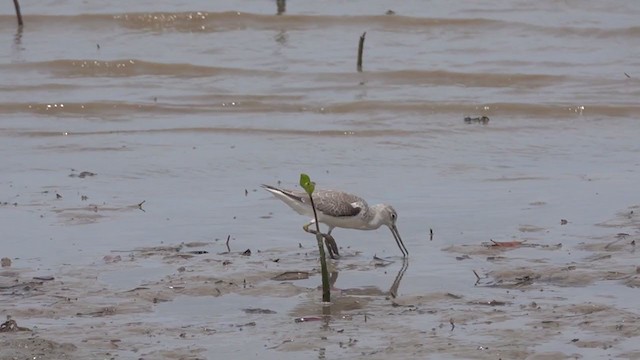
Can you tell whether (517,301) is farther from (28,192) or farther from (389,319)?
(28,192)

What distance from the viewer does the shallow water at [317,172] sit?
23.3 ft

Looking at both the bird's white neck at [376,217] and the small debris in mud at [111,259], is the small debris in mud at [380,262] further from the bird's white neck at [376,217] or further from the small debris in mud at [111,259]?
the small debris in mud at [111,259]

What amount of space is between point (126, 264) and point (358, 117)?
22.2 ft

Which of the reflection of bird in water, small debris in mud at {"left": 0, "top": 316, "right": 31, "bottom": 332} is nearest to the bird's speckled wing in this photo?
the reflection of bird in water

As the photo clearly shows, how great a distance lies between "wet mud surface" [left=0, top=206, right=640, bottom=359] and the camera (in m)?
6.58

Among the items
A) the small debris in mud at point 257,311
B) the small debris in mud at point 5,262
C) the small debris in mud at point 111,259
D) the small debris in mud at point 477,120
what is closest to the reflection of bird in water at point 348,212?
the small debris in mud at point 111,259

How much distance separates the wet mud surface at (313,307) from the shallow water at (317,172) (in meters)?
0.02

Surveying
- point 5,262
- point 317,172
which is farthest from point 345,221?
point 317,172

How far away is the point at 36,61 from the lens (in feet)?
62.3

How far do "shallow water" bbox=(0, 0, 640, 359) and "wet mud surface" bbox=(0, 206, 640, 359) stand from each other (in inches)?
0.8

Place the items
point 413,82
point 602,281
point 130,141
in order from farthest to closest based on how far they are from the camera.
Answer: point 413,82
point 130,141
point 602,281

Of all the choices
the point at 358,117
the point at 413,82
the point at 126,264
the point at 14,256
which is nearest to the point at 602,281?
the point at 126,264

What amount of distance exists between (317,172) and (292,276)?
3607mm

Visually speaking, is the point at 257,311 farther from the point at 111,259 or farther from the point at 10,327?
the point at 111,259
